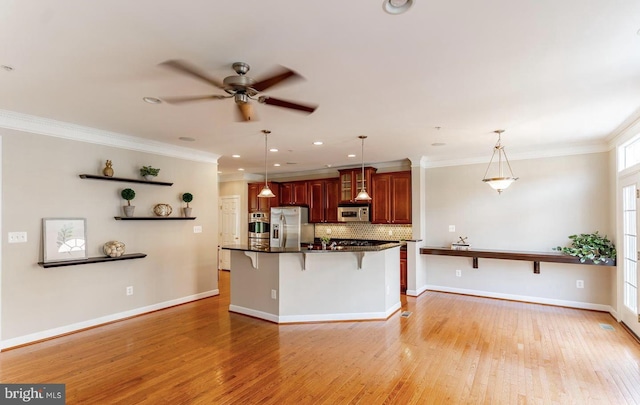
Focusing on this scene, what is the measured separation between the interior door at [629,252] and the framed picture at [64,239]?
6.78 m

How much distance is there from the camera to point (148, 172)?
4.77 m

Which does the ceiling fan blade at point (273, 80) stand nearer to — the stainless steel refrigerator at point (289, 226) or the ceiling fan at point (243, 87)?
the ceiling fan at point (243, 87)

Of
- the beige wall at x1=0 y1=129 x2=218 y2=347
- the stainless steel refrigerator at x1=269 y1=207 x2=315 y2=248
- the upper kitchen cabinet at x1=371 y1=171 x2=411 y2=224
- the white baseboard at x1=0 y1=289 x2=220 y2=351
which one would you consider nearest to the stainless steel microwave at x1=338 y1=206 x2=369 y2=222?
the upper kitchen cabinet at x1=371 y1=171 x2=411 y2=224

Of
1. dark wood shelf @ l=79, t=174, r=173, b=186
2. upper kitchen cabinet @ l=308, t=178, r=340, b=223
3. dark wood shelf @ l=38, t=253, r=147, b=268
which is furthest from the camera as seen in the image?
upper kitchen cabinet @ l=308, t=178, r=340, b=223

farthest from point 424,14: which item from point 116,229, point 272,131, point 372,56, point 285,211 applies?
point 285,211

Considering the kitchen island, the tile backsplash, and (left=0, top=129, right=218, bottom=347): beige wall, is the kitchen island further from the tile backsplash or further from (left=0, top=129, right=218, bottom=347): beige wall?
the tile backsplash

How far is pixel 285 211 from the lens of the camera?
7598 mm

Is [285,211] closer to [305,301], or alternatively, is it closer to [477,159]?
[305,301]

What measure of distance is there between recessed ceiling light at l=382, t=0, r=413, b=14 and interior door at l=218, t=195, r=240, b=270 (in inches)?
277

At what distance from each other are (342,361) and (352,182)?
4.15m

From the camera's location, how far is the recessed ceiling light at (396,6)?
172 cm

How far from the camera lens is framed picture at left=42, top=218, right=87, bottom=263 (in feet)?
12.5

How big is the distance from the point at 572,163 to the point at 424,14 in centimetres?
481

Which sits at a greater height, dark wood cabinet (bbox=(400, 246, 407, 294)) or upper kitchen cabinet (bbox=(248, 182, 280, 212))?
upper kitchen cabinet (bbox=(248, 182, 280, 212))
